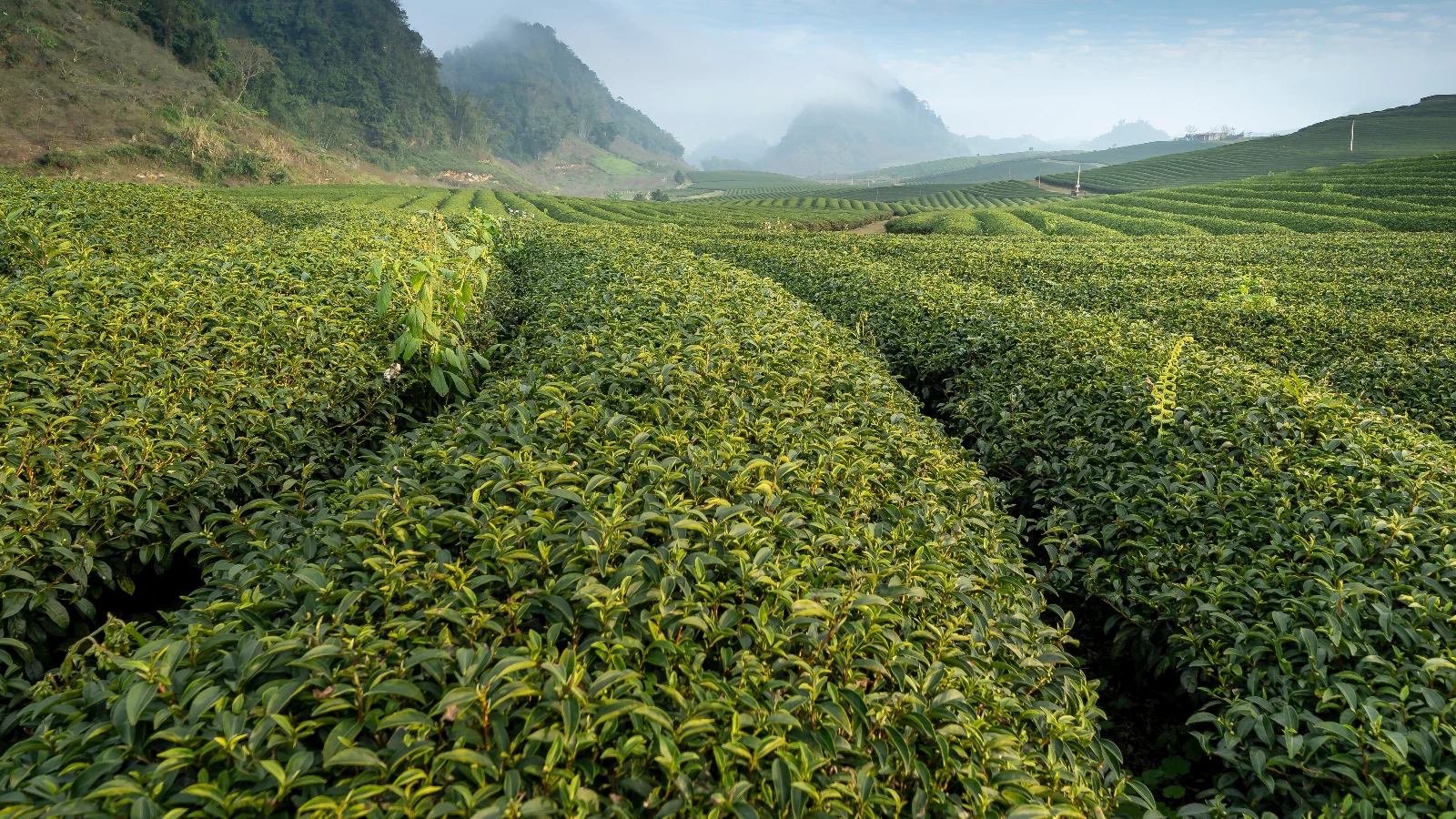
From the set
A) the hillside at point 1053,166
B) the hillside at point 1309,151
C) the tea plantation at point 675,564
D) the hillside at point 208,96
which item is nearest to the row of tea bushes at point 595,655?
the tea plantation at point 675,564

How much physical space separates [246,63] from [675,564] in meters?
86.3

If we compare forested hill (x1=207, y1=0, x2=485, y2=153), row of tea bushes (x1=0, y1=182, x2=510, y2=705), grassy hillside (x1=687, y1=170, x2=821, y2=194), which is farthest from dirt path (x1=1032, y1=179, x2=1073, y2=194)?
forested hill (x1=207, y1=0, x2=485, y2=153)

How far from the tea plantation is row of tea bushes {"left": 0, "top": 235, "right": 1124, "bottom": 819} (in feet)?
0.05

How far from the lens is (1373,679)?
2477mm

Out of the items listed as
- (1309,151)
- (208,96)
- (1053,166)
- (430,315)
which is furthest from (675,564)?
(1053,166)

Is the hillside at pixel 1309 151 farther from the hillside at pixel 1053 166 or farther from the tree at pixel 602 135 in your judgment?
the tree at pixel 602 135

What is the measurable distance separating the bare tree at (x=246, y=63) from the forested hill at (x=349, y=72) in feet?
1.63

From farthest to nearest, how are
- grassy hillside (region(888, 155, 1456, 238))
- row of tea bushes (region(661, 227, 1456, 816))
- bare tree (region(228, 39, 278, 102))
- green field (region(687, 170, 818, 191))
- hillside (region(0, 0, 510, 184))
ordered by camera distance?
green field (region(687, 170, 818, 191)) < bare tree (region(228, 39, 278, 102)) < hillside (region(0, 0, 510, 184)) < grassy hillside (region(888, 155, 1456, 238)) < row of tea bushes (region(661, 227, 1456, 816))

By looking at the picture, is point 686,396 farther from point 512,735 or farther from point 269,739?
point 269,739

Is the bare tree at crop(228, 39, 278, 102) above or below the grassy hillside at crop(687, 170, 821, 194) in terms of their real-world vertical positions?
above

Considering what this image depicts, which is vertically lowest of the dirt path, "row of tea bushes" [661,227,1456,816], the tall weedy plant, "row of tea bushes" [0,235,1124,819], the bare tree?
"row of tea bushes" [661,227,1456,816]

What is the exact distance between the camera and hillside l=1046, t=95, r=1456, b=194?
57469mm

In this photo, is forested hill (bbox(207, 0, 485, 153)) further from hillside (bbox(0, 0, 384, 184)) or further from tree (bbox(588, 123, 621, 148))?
tree (bbox(588, 123, 621, 148))

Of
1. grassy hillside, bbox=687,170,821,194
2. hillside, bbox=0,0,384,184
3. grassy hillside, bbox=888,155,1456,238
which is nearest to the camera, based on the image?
grassy hillside, bbox=888,155,1456,238
